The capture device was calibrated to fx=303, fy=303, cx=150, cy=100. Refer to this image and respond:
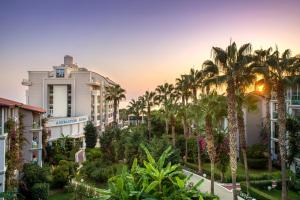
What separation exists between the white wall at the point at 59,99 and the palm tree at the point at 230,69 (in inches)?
2244

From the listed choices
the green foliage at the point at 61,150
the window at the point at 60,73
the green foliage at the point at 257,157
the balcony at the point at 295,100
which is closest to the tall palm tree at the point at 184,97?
the green foliage at the point at 257,157

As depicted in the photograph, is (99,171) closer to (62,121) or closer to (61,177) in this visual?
(61,177)

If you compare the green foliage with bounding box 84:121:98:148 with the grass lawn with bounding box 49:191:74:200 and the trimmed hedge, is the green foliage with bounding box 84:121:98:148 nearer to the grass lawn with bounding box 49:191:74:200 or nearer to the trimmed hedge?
→ the grass lawn with bounding box 49:191:74:200

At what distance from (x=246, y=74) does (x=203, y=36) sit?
6.00 metres

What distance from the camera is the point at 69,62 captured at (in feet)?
274

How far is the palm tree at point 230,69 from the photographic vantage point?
2327cm

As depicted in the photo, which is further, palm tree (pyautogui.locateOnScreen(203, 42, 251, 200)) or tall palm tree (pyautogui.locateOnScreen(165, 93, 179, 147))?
tall palm tree (pyautogui.locateOnScreen(165, 93, 179, 147))

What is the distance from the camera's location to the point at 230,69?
77.4 ft

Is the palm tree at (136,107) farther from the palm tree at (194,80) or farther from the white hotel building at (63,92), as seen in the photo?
the palm tree at (194,80)

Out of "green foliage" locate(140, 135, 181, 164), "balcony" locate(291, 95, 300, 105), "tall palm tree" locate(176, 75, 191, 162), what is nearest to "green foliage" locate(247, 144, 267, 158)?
"balcony" locate(291, 95, 300, 105)

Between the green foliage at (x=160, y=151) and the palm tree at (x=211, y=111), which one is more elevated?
the palm tree at (x=211, y=111)

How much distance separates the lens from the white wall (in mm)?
75000

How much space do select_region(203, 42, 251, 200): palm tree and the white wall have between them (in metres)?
57.0

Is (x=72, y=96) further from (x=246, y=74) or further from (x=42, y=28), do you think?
(x=246, y=74)
